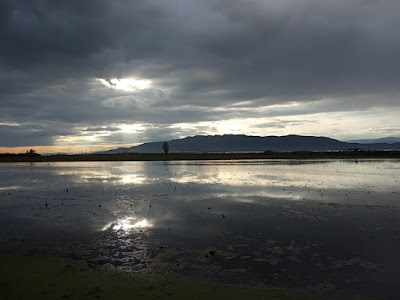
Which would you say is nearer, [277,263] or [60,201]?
[277,263]

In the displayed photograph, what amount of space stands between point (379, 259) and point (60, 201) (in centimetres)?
2358

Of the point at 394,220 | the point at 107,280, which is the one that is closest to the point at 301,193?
the point at 394,220

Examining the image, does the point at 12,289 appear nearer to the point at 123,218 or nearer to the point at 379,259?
the point at 123,218

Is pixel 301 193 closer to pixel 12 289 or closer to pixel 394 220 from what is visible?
pixel 394 220

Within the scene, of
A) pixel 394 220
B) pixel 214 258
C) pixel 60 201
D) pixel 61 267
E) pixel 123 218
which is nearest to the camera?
pixel 61 267

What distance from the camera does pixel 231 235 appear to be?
1501cm

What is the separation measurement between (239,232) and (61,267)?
8661 mm

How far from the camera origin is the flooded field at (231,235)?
10469 mm

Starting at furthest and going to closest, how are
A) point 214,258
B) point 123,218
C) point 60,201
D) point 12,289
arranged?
point 60,201 → point 123,218 → point 214,258 → point 12,289

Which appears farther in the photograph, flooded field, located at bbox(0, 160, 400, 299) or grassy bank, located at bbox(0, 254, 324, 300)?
flooded field, located at bbox(0, 160, 400, 299)

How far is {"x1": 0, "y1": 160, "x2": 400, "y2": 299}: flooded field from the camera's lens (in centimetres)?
1047

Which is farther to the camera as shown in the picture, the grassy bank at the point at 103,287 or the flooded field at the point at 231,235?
the flooded field at the point at 231,235

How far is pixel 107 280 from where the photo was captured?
395 inches

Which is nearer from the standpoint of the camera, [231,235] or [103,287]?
[103,287]
